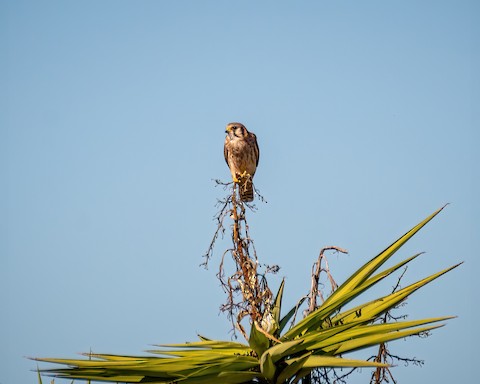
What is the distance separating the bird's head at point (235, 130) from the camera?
1146cm

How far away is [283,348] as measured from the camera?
482 cm

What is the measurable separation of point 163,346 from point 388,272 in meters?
1.45

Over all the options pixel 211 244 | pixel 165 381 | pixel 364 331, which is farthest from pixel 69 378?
pixel 364 331

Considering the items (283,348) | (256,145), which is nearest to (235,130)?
(256,145)

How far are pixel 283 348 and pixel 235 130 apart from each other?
690 centimetres

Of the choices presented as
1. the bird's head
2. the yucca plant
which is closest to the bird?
the bird's head

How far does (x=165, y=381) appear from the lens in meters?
4.94

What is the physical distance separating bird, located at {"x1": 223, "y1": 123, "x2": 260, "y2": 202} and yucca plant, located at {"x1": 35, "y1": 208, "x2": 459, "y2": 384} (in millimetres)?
5888

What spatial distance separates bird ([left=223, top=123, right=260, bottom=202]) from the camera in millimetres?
11211

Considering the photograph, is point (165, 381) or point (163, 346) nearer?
point (165, 381)

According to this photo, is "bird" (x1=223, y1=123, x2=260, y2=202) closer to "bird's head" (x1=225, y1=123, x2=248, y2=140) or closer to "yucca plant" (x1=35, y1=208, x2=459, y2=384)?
"bird's head" (x1=225, y1=123, x2=248, y2=140)

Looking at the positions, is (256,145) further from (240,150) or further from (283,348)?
(283,348)

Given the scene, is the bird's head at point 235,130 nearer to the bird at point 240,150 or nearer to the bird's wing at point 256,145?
the bird at point 240,150

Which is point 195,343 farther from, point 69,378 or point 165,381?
point 69,378
